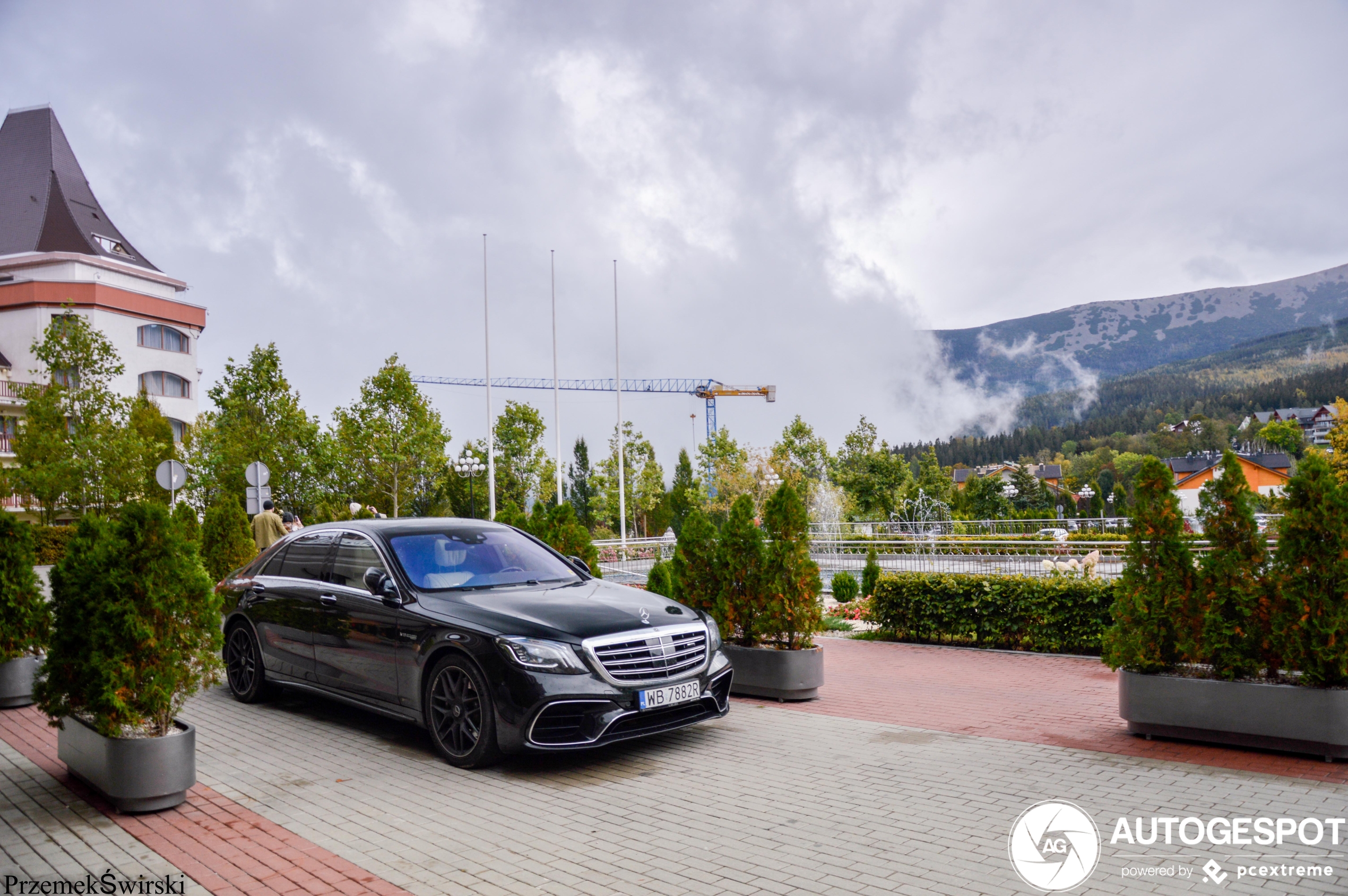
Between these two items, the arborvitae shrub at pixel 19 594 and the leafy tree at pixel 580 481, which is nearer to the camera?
the arborvitae shrub at pixel 19 594

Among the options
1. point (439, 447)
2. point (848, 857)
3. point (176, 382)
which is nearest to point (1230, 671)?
point (848, 857)

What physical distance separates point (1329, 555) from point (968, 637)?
261 inches

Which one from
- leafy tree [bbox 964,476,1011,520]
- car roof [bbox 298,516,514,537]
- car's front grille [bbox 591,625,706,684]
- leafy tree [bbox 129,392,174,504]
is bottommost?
car's front grille [bbox 591,625,706,684]

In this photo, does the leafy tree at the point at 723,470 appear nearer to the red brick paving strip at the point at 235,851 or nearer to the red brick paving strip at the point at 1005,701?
the red brick paving strip at the point at 1005,701

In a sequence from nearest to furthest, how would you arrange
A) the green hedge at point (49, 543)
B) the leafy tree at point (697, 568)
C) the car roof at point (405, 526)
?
the car roof at point (405, 526), the leafy tree at point (697, 568), the green hedge at point (49, 543)

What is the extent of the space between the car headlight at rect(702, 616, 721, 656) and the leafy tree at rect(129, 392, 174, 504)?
1977 centimetres

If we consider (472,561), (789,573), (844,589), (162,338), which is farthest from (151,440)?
(789,573)

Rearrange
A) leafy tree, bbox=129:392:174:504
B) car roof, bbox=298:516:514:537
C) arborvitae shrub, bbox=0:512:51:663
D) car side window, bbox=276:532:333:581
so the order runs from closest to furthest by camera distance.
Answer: arborvitae shrub, bbox=0:512:51:663 < car roof, bbox=298:516:514:537 < car side window, bbox=276:532:333:581 < leafy tree, bbox=129:392:174:504

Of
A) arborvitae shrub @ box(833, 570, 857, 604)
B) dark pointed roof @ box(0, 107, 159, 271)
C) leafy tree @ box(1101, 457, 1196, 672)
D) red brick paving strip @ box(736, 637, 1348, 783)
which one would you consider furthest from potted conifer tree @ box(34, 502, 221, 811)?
dark pointed roof @ box(0, 107, 159, 271)

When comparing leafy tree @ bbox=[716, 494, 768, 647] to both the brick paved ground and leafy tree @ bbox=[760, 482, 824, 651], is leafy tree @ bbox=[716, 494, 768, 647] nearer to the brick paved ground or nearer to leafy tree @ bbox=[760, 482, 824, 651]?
leafy tree @ bbox=[760, 482, 824, 651]

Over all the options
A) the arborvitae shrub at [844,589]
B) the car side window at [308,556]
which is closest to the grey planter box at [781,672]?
the car side window at [308,556]

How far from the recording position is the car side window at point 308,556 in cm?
784

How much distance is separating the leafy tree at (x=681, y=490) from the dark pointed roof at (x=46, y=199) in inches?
1339

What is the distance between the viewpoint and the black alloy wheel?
8406 millimetres
